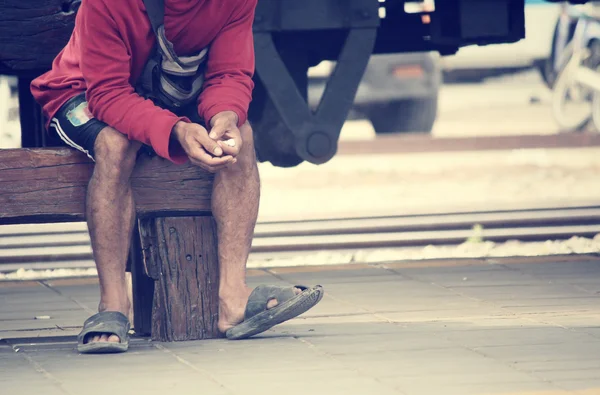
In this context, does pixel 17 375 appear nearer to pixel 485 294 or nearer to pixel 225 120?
pixel 225 120

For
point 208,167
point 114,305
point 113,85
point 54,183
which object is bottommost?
point 114,305

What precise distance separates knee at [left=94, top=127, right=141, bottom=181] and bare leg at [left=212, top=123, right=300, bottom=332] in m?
0.34

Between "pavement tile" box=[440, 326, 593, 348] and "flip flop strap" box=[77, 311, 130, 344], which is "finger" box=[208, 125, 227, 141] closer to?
"flip flop strap" box=[77, 311, 130, 344]

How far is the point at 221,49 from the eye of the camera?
4.77m

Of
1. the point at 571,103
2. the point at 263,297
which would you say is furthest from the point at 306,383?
the point at 571,103

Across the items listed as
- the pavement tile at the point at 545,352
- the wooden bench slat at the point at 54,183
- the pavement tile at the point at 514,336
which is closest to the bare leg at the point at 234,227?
the wooden bench slat at the point at 54,183

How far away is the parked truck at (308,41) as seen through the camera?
5258 mm

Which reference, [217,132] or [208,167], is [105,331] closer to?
[208,167]

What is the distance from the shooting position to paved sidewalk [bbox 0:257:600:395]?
4.04 metres

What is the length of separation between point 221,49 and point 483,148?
813 centimetres

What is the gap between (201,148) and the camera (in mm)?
4520

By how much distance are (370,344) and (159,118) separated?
1.05 m

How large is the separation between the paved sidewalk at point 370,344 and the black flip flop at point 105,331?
0.04 m

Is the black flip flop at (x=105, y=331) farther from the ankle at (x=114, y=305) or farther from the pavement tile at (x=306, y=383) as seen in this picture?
the pavement tile at (x=306, y=383)
